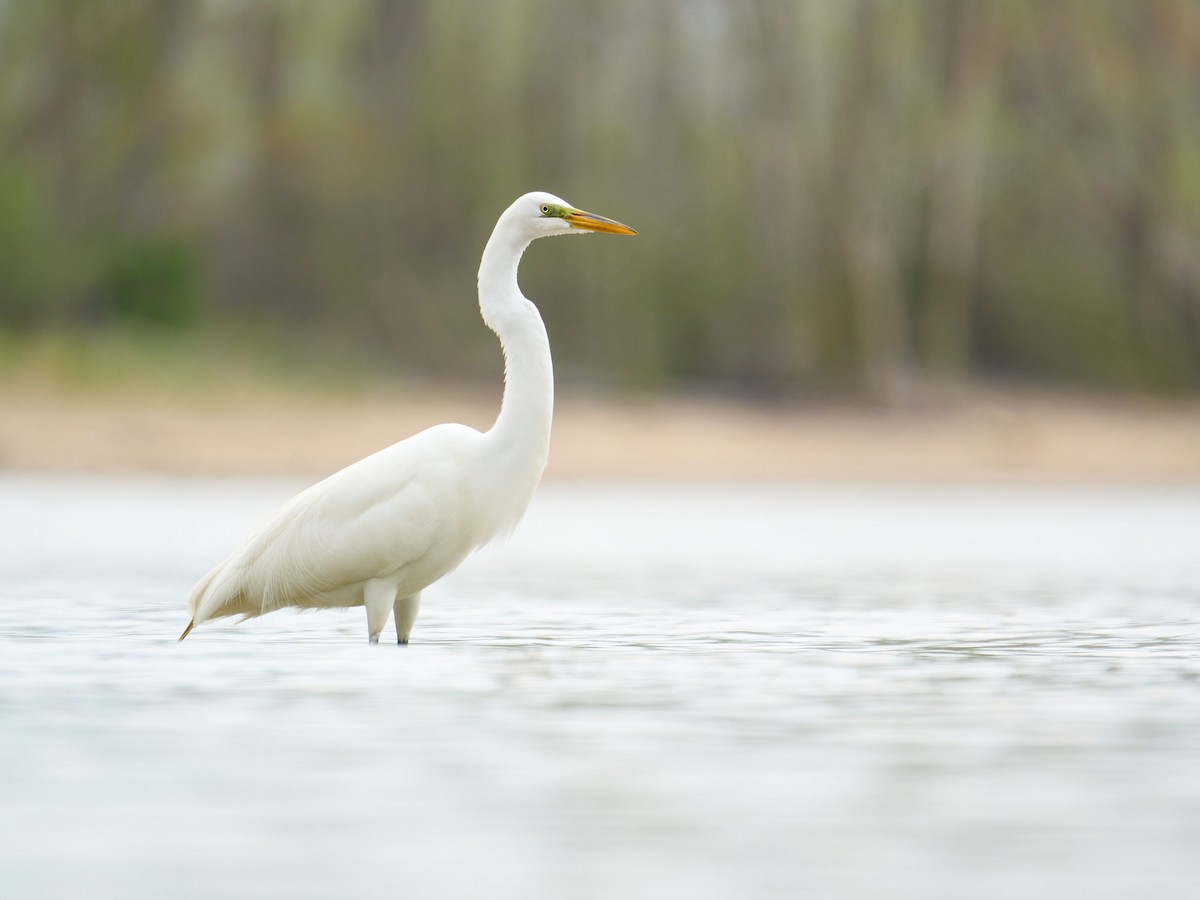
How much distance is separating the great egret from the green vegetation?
45.3ft

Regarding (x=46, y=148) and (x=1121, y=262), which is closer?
(x=46, y=148)

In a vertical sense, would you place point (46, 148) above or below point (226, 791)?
above

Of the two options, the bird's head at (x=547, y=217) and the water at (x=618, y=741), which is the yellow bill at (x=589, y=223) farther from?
the water at (x=618, y=741)

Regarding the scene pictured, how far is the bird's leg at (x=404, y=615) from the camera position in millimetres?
6316

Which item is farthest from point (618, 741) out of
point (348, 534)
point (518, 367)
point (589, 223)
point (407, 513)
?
Result: point (589, 223)

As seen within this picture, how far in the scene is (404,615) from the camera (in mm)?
6332

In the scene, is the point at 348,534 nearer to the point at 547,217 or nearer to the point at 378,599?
the point at 378,599

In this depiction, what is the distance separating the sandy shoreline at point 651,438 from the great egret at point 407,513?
9898 mm

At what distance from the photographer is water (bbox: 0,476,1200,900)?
323 centimetres

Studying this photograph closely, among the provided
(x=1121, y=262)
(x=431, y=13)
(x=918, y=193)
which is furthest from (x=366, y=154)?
(x=1121, y=262)

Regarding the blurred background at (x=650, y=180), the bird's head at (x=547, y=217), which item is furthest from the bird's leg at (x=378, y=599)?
the blurred background at (x=650, y=180)

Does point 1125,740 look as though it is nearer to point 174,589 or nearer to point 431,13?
point 174,589

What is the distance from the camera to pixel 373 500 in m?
6.07

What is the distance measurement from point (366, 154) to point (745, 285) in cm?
430
